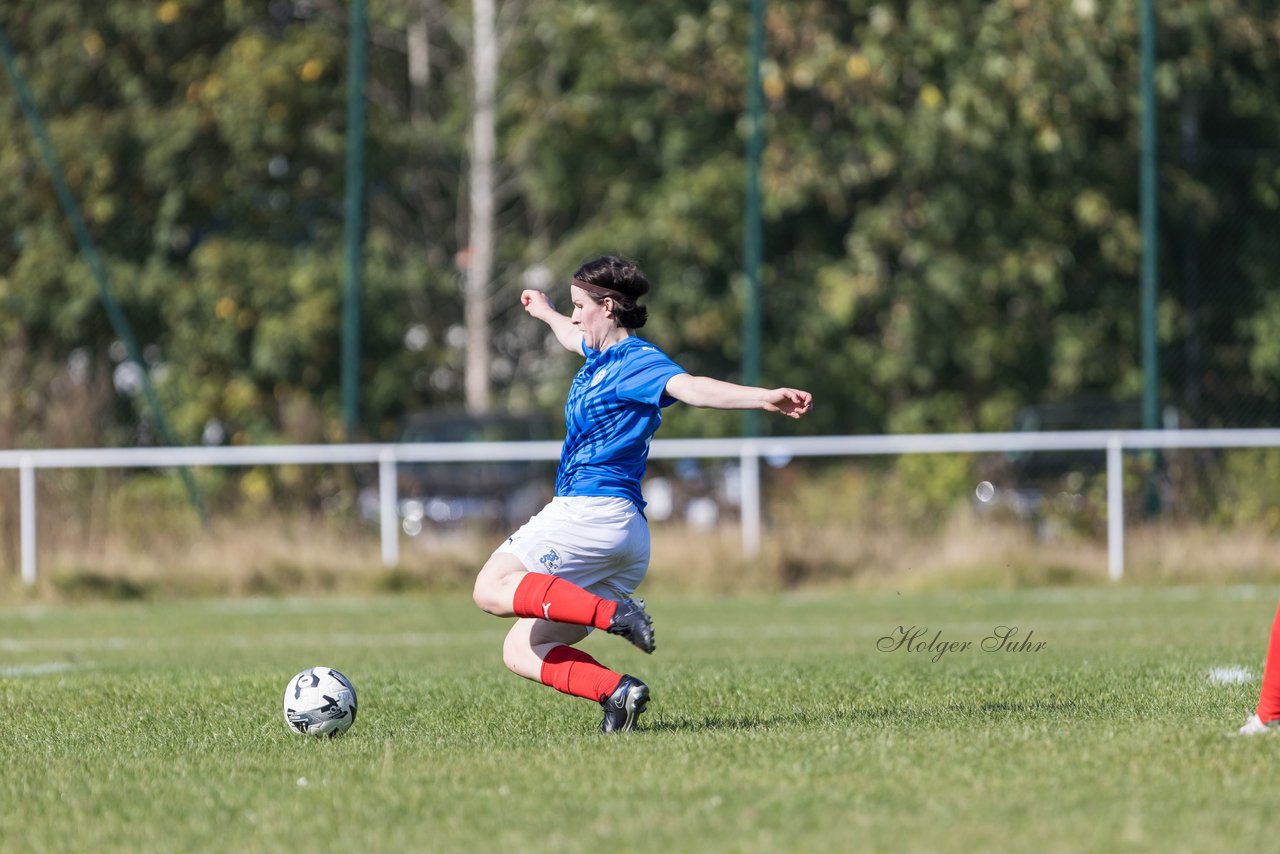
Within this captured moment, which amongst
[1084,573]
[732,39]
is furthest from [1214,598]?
[732,39]

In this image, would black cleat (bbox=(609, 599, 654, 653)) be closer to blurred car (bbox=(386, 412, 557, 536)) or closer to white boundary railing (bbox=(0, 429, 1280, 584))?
white boundary railing (bbox=(0, 429, 1280, 584))

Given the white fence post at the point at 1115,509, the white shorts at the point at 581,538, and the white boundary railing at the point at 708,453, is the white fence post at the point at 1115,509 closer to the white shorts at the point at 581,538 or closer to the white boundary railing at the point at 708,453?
the white boundary railing at the point at 708,453

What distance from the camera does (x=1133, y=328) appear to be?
24.5m

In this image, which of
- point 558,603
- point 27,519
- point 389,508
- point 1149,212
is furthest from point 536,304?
point 1149,212

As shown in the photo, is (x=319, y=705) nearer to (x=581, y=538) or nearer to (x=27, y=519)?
(x=581, y=538)

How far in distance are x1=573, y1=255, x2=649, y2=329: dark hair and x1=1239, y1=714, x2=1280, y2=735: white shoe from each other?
2493 mm

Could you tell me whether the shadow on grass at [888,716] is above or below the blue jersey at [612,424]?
below

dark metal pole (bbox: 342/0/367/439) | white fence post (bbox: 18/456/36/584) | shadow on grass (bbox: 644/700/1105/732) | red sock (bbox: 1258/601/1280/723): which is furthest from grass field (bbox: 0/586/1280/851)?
dark metal pole (bbox: 342/0/367/439)

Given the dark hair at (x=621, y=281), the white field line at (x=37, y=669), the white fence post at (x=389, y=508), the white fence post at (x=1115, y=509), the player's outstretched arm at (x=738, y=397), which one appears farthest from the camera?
the white fence post at (x=389, y=508)

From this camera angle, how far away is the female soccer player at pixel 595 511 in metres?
6.62

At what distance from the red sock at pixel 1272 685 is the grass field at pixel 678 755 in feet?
0.49

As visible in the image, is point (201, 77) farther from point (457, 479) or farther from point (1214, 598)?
point (1214, 598)

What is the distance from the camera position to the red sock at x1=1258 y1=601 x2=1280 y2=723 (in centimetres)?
608

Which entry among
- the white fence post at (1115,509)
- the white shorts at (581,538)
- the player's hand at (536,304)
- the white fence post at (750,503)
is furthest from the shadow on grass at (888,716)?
the white fence post at (1115,509)
